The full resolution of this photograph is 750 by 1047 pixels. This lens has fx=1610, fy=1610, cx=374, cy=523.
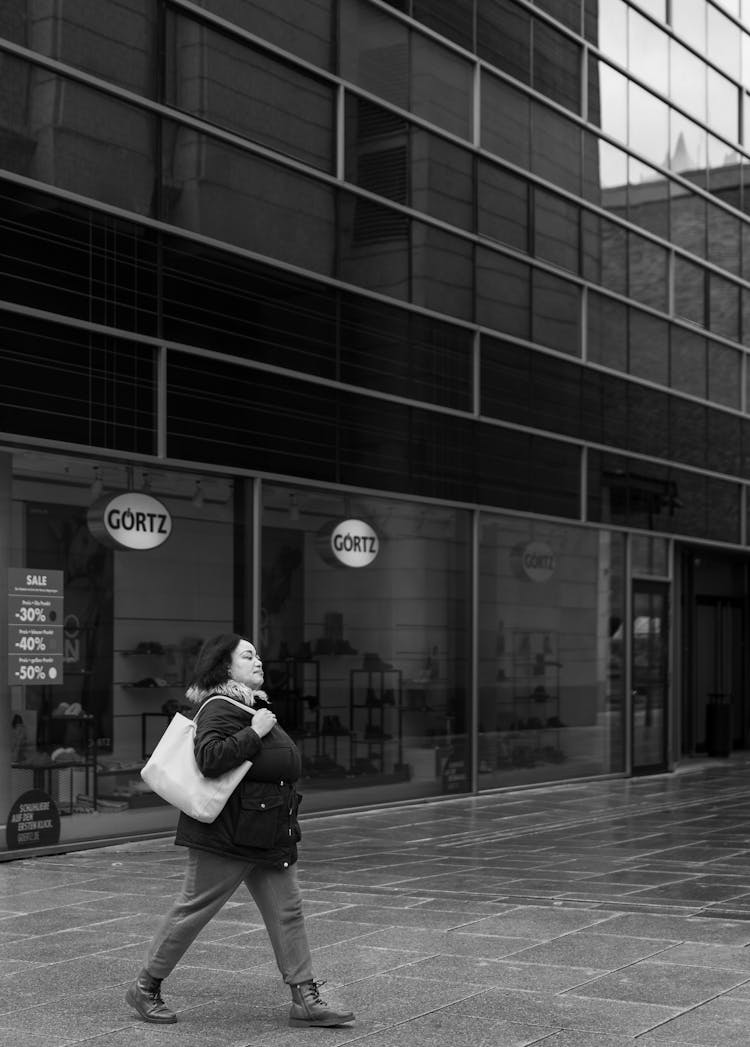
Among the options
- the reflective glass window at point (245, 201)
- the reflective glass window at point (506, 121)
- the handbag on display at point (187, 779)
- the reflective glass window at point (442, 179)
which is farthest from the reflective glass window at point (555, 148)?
the handbag on display at point (187, 779)

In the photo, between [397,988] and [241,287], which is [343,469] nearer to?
[241,287]

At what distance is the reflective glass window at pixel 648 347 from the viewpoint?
22.5 meters

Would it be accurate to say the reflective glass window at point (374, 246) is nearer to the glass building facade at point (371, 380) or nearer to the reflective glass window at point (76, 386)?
the glass building facade at point (371, 380)

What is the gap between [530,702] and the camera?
65.2 ft

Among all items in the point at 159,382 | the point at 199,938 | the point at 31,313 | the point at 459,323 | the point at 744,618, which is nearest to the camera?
the point at 199,938

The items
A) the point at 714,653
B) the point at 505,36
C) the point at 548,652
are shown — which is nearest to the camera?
the point at 505,36

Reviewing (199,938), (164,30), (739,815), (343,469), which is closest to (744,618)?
(739,815)

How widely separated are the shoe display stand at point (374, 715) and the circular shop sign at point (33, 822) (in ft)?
14.0

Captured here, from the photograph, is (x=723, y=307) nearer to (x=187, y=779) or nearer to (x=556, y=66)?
(x=556, y=66)

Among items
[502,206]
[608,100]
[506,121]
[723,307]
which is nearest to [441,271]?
[502,206]

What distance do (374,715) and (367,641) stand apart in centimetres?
79

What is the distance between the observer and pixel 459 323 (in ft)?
60.8

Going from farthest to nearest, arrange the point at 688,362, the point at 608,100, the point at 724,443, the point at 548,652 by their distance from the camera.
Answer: the point at 724,443, the point at 688,362, the point at 608,100, the point at 548,652

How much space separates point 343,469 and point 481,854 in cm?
479
